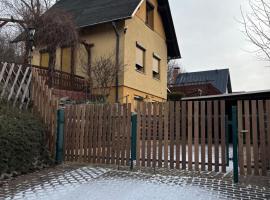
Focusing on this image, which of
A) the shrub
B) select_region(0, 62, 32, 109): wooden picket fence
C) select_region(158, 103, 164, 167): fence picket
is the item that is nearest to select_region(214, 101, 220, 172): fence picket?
select_region(158, 103, 164, 167): fence picket

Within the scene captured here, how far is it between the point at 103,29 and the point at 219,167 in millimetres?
11919

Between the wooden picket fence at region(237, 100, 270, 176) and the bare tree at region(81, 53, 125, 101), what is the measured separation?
9.67 metres

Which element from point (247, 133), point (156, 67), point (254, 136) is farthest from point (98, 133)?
point (156, 67)

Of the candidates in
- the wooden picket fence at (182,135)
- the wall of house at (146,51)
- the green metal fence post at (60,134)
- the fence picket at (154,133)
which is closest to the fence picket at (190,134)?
the wooden picket fence at (182,135)

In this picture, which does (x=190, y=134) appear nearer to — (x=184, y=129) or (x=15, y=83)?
(x=184, y=129)

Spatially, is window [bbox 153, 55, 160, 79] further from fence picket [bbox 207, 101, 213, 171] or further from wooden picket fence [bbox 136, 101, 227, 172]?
fence picket [bbox 207, 101, 213, 171]

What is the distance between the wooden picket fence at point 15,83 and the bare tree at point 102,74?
661 centimetres

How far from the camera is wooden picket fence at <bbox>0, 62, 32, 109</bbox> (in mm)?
8758

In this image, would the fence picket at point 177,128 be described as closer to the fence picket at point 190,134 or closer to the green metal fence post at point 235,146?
the fence picket at point 190,134

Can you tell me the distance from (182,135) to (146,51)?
12.5 meters

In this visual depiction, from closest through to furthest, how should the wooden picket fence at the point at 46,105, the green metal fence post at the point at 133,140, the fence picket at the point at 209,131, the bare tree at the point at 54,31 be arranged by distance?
the fence picket at the point at 209,131 → the green metal fence post at the point at 133,140 → the wooden picket fence at the point at 46,105 → the bare tree at the point at 54,31

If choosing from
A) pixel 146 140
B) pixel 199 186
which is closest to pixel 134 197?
pixel 199 186

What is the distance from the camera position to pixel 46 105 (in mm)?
9031

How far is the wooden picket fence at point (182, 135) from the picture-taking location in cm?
709
